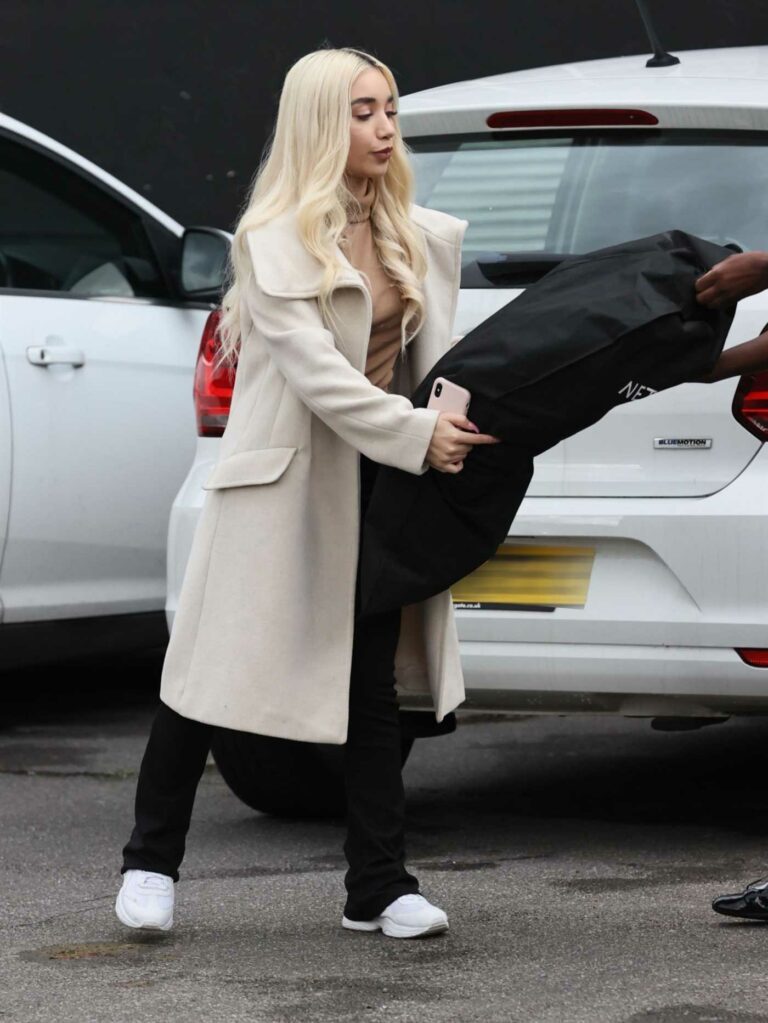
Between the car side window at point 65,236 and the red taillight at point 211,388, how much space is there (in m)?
1.30

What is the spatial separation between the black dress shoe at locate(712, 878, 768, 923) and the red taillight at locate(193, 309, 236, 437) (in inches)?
63.5

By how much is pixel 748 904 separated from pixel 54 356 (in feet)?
8.99

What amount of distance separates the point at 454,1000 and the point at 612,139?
6.73 ft

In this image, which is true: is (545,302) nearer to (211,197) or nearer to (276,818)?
(276,818)

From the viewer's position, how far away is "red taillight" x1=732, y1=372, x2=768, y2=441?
4.13 meters

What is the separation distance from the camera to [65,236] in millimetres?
6199

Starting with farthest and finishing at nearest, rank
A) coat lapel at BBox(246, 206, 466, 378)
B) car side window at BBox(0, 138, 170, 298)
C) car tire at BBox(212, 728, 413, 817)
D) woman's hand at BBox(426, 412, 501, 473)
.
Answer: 1. car side window at BBox(0, 138, 170, 298)
2. car tire at BBox(212, 728, 413, 817)
3. coat lapel at BBox(246, 206, 466, 378)
4. woman's hand at BBox(426, 412, 501, 473)

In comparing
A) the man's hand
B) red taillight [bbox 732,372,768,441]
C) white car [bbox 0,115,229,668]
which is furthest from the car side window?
the man's hand

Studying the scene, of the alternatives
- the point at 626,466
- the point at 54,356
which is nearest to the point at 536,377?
the point at 626,466

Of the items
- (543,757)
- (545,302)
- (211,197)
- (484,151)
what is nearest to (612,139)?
A: (484,151)

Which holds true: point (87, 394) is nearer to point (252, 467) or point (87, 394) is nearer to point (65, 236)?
point (65, 236)

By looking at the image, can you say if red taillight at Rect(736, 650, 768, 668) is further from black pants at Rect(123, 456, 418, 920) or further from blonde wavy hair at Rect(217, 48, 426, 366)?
blonde wavy hair at Rect(217, 48, 426, 366)

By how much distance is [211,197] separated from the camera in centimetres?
793

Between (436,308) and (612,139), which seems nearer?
(436,308)
